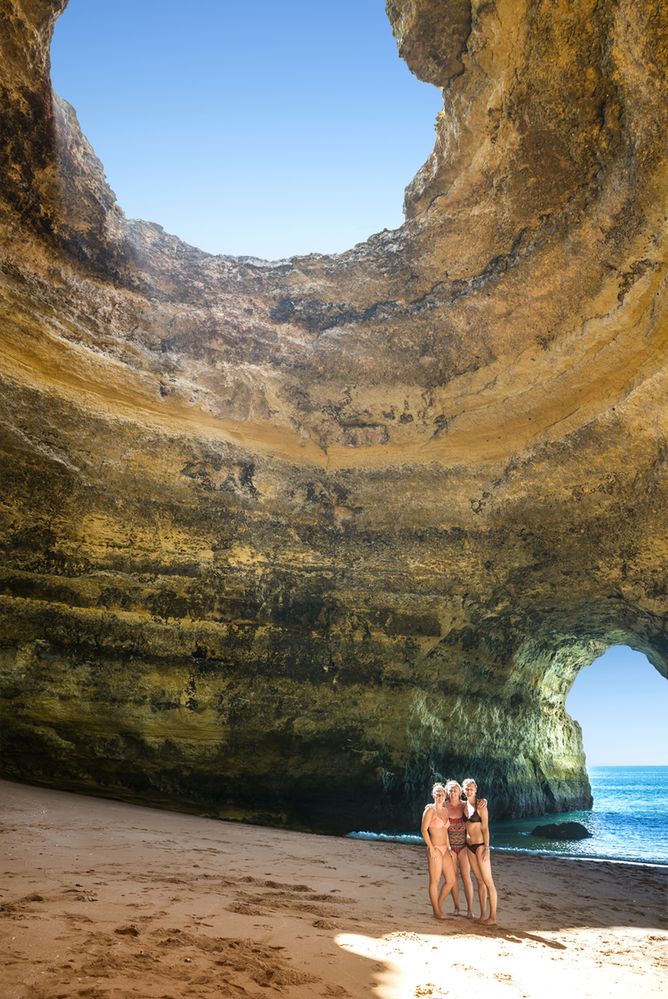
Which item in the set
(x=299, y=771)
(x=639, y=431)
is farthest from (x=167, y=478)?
(x=639, y=431)

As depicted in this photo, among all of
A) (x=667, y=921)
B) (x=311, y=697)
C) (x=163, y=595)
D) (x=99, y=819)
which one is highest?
(x=163, y=595)


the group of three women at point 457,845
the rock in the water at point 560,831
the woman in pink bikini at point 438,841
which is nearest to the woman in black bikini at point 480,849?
the group of three women at point 457,845

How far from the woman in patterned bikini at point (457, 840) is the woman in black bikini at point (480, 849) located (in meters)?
0.05

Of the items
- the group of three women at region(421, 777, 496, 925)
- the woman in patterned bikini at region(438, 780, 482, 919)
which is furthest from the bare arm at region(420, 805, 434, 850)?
the woman in patterned bikini at region(438, 780, 482, 919)

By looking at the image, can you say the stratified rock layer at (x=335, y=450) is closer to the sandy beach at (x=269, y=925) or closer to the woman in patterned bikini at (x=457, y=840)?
the sandy beach at (x=269, y=925)

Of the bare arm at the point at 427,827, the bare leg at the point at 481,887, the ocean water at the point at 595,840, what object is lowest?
the ocean water at the point at 595,840

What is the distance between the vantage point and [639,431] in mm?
8867

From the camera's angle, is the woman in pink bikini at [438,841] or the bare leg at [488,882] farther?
the woman in pink bikini at [438,841]

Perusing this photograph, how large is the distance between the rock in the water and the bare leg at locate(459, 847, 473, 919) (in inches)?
323

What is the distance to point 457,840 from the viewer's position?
5055 millimetres

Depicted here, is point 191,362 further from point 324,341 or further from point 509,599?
Result: point 509,599

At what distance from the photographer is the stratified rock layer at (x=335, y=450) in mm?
8125

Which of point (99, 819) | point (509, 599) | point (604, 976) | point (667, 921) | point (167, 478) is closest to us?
point (604, 976)

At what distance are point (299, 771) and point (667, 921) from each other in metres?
6.12
